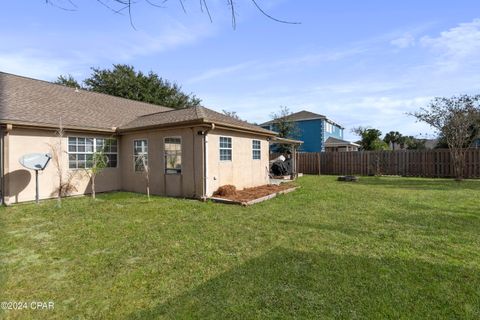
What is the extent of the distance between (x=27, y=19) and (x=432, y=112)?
61.5 feet

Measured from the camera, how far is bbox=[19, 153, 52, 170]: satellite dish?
8.02 meters

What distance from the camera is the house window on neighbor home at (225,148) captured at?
→ 9605 mm

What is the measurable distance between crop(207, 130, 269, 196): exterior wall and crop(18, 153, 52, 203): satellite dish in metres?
5.22

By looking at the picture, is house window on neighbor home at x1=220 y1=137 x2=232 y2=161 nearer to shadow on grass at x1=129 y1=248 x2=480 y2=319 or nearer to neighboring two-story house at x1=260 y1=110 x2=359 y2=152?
shadow on grass at x1=129 y1=248 x2=480 y2=319

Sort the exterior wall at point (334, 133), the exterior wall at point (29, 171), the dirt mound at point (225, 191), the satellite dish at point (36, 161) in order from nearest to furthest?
the satellite dish at point (36, 161) → the exterior wall at point (29, 171) → the dirt mound at point (225, 191) → the exterior wall at point (334, 133)

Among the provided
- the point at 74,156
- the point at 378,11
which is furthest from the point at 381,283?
the point at 74,156

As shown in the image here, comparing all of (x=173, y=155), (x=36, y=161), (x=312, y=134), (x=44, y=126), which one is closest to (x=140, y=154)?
(x=173, y=155)

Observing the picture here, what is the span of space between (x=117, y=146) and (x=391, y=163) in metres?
17.0

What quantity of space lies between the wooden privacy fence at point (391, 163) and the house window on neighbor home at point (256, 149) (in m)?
8.04

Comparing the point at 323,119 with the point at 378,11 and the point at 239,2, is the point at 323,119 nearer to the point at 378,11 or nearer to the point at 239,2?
the point at 378,11

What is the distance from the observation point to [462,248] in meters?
4.17

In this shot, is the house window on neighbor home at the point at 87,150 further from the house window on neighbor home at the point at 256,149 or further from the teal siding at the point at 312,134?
the teal siding at the point at 312,134

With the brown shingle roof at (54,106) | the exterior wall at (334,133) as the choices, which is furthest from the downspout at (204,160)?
the exterior wall at (334,133)

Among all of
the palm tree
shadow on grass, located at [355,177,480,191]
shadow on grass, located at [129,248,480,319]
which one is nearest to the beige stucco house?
shadow on grass, located at [129,248,480,319]
